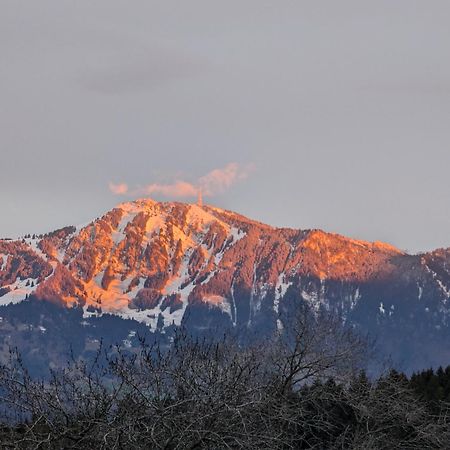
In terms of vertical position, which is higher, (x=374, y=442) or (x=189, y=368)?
(x=189, y=368)

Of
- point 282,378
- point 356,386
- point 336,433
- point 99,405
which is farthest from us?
point 336,433

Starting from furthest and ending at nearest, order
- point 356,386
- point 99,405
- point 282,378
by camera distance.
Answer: point 356,386 → point 282,378 → point 99,405

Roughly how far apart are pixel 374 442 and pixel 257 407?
14.3 m

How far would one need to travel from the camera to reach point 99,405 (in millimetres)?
24062

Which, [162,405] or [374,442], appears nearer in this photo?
[162,405]

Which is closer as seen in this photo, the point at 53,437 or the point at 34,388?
the point at 53,437

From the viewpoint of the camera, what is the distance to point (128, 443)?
23188 mm

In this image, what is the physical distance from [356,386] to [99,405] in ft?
63.6

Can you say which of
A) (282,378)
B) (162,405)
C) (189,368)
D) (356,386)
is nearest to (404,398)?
(356,386)

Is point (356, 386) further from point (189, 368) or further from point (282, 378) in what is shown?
point (189, 368)

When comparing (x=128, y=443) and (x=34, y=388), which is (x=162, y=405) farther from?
(x=34, y=388)

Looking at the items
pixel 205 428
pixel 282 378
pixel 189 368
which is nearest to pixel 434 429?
pixel 282 378

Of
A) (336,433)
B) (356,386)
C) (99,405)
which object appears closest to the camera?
(99,405)

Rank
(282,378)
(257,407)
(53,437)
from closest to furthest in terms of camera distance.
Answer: (53,437) < (257,407) < (282,378)
